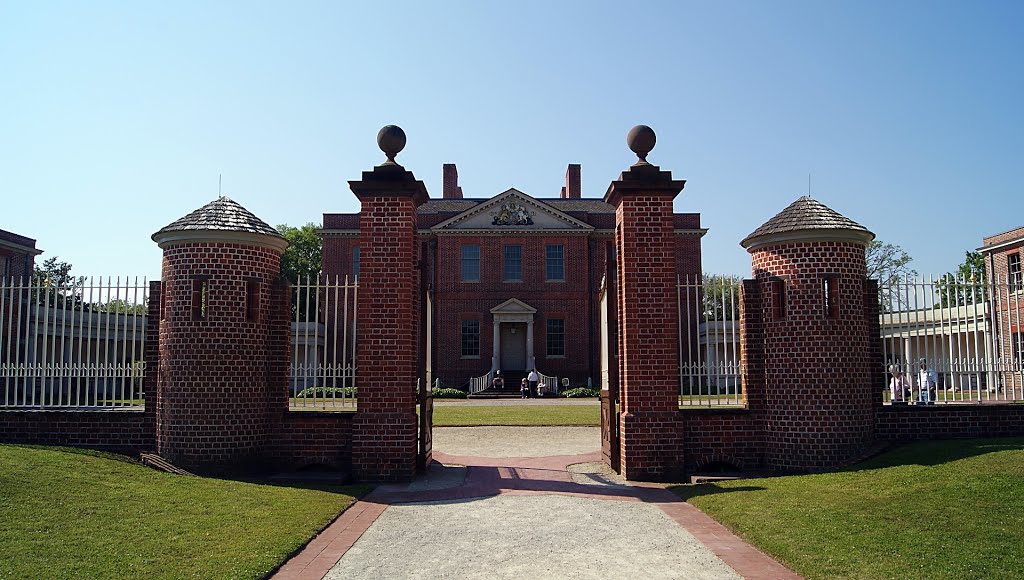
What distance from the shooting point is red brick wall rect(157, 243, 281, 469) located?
9234mm

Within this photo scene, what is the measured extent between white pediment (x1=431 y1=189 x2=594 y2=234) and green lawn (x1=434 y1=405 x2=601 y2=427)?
A: 1521cm

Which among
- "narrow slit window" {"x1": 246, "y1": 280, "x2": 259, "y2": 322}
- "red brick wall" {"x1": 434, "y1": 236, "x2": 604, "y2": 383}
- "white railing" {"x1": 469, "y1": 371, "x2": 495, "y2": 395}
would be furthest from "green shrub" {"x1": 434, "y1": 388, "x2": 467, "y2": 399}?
"narrow slit window" {"x1": 246, "y1": 280, "x2": 259, "y2": 322}

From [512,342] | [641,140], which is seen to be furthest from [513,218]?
[641,140]

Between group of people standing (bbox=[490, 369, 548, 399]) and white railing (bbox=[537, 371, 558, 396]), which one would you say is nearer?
group of people standing (bbox=[490, 369, 548, 399])

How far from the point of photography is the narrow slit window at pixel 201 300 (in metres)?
9.40

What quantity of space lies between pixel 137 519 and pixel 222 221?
4.32m

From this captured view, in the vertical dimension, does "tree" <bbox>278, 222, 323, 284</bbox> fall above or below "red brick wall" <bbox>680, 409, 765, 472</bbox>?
above

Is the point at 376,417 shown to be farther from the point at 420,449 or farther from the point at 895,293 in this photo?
the point at 895,293

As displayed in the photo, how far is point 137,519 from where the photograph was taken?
254 inches

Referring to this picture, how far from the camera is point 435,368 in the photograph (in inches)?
1389

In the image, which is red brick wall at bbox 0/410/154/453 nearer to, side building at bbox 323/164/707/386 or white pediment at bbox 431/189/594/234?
side building at bbox 323/164/707/386

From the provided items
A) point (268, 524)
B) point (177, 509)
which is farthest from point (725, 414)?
point (177, 509)

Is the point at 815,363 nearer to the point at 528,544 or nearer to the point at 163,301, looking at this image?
the point at 528,544

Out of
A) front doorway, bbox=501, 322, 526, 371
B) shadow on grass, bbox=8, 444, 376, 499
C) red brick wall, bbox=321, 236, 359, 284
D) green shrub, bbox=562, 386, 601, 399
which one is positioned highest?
red brick wall, bbox=321, 236, 359, 284
